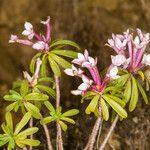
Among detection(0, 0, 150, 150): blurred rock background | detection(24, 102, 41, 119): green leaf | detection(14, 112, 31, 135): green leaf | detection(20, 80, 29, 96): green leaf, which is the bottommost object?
detection(14, 112, 31, 135): green leaf

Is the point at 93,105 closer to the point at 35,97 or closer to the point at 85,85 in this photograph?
the point at 85,85

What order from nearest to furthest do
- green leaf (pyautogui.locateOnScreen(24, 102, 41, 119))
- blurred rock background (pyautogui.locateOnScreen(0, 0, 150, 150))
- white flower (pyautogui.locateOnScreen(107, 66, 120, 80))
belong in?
1. white flower (pyautogui.locateOnScreen(107, 66, 120, 80))
2. green leaf (pyautogui.locateOnScreen(24, 102, 41, 119))
3. blurred rock background (pyautogui.locateOnScreen(0, 0, 150, 150))

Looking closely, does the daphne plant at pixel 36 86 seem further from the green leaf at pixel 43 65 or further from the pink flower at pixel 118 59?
the pink flower at pixel 118 59

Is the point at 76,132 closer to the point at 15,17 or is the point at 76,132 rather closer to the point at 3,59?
the point at 3,59

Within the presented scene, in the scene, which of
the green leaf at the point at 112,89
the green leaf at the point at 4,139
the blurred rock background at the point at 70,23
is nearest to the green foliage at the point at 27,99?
the green leaf at the point at 4,139

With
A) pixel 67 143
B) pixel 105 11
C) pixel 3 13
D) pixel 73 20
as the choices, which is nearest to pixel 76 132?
pixel 67 143

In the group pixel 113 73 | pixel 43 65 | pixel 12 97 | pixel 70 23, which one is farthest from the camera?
pixel 70 23

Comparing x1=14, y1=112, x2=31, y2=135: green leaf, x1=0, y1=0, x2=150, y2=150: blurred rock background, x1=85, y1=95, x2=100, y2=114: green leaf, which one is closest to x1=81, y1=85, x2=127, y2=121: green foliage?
x1=85, y1=95, x2=100, y2=114: green leaf

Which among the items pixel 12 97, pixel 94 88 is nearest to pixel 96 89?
pixel 94 88

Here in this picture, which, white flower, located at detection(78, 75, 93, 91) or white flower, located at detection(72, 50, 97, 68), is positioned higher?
white flower, located at detection(72, 50, 97, 68)

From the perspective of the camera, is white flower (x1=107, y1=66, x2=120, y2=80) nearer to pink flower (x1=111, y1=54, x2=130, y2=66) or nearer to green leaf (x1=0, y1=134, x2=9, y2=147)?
pink flower (x1=111, y1=54, x2=130, y2=66)

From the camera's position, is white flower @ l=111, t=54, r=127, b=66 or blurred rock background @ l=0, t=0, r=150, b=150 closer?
white flower @ l=111, t=54, r=127, b=66
